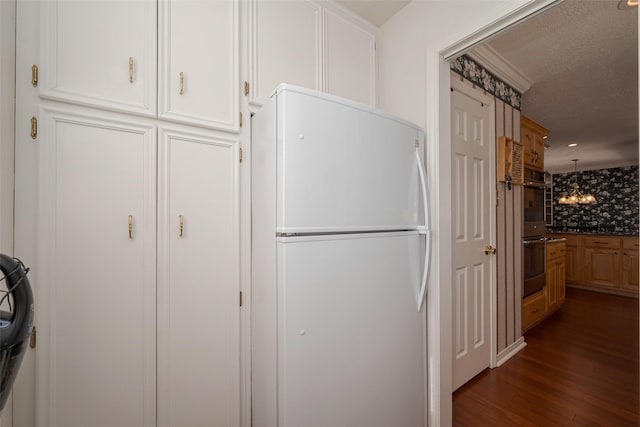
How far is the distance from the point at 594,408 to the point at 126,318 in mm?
2864

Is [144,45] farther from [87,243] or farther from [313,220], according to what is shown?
[313,220]

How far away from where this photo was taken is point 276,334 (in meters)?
1.10

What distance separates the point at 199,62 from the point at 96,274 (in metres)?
0.96

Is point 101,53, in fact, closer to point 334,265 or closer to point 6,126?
point 6,126

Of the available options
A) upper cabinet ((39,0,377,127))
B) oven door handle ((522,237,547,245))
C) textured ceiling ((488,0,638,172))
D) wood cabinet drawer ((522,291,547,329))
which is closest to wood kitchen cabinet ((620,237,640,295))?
textured ceiling ((488,0,638,172))

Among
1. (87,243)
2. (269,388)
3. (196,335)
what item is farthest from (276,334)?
(87,243)

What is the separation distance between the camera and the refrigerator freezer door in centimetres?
108

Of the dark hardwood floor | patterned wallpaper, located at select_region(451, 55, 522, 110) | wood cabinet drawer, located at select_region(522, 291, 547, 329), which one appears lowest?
the dark hardwood floor

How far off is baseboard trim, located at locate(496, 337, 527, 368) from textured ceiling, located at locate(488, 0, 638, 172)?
2507 mm

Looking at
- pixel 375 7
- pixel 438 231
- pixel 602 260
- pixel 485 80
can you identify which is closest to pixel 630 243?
pixel 602 260

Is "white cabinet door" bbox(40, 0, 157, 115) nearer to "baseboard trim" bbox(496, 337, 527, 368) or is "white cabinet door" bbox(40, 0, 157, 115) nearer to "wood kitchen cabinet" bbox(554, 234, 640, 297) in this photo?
"baseboard trim" bbox(496, 337, 527, 368)

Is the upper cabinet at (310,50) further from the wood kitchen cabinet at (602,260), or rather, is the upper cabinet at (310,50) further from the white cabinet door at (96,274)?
the wood kitchen cabinet at (602,260)

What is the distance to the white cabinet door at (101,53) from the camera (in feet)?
3.16

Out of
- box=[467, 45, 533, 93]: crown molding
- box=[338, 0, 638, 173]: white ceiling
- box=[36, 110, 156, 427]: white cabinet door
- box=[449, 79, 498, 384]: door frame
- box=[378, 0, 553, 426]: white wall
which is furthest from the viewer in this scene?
box=[449, 79, 498, 384]: door frame
